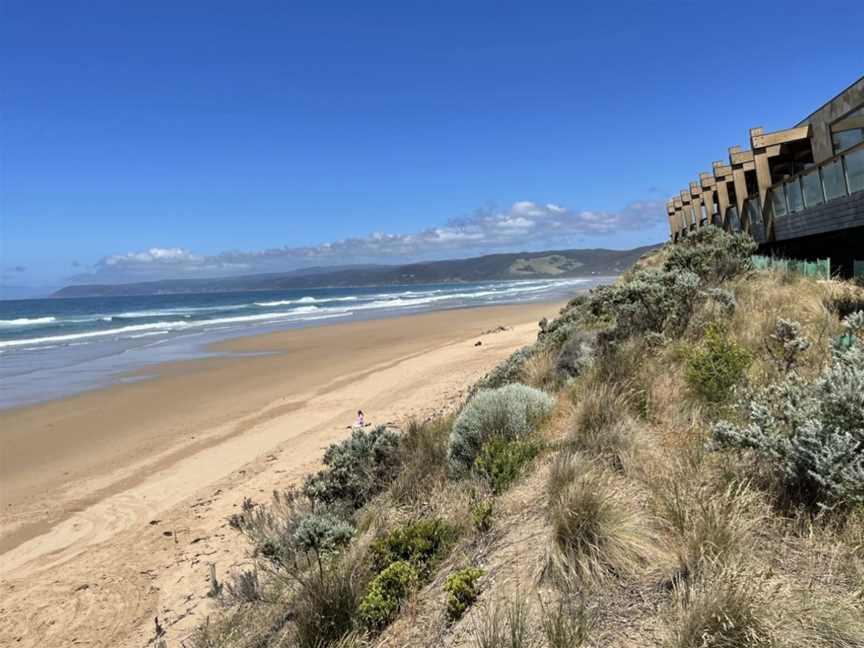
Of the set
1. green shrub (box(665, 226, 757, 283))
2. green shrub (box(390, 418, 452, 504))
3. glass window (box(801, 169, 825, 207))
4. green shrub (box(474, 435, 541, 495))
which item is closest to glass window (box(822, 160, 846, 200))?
glass window (box(801, 169, 825, 207))

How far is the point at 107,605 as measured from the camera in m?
4.82

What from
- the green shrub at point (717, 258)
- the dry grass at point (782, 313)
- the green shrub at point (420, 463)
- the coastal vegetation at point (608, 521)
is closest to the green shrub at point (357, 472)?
the coastal vegetation at point (608, 521)

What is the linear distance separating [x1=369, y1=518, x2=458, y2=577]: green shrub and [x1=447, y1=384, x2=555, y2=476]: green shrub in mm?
1128

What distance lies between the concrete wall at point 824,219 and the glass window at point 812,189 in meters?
0.11

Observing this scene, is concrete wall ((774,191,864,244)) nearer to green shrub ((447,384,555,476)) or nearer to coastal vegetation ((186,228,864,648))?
coastal vegetation ((186,228,864,648))

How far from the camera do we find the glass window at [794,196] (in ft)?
35.0

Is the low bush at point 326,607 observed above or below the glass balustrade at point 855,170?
below

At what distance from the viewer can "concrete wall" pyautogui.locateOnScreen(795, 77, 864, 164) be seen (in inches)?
433

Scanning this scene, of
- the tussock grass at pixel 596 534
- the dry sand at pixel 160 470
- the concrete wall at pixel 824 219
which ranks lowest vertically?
the dry sand at pixel 160 470

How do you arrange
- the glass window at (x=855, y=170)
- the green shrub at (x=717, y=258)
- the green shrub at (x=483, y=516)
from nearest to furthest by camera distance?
the green shrub at (x=483, y=516) → the glass window at (x=855, y=170) → the green shrub at (x=717, y=258)

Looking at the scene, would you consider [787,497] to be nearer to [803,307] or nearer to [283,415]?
[803,307]

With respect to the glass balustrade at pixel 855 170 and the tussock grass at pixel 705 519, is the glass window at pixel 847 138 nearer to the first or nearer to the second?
the glass balustrade at pixel 855 170

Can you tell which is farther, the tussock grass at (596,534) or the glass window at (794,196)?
the glass window at (794,196)

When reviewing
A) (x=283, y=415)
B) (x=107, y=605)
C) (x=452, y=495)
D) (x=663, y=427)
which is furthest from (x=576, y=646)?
(x=283, y=415)
